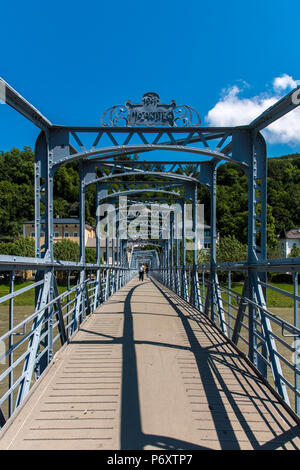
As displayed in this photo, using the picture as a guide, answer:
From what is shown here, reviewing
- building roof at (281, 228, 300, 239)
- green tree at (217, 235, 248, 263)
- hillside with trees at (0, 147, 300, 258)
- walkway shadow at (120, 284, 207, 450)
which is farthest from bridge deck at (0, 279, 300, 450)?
building roof at (281, 228, 300, 239)

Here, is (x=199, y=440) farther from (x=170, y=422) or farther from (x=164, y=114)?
(x=164, y=114)

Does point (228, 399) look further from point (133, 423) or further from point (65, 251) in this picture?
point (65, 251)

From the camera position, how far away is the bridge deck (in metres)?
2.98

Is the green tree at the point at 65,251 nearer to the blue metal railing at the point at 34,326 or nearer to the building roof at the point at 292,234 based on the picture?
the blue metal railing at the point at 34,326

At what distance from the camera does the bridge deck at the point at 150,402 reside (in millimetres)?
2979

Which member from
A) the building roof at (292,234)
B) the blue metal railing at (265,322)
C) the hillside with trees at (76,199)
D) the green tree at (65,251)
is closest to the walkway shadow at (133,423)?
the blue metal railing at (265,322)

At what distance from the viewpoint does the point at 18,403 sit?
3.62m

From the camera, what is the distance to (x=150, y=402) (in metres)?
3.63

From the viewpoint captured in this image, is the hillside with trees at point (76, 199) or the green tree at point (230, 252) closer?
the hillside with trees at point (76, 199)

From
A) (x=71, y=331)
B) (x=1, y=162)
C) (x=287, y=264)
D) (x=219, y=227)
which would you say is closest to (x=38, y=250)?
(x=71, y=331)

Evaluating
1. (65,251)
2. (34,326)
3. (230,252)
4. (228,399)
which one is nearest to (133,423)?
(228,399)

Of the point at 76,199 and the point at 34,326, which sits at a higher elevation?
the point at 76,199

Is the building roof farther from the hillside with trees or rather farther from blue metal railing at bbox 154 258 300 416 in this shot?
blue metal railing at bbox 154 258 300 416

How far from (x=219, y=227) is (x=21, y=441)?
5298cm
